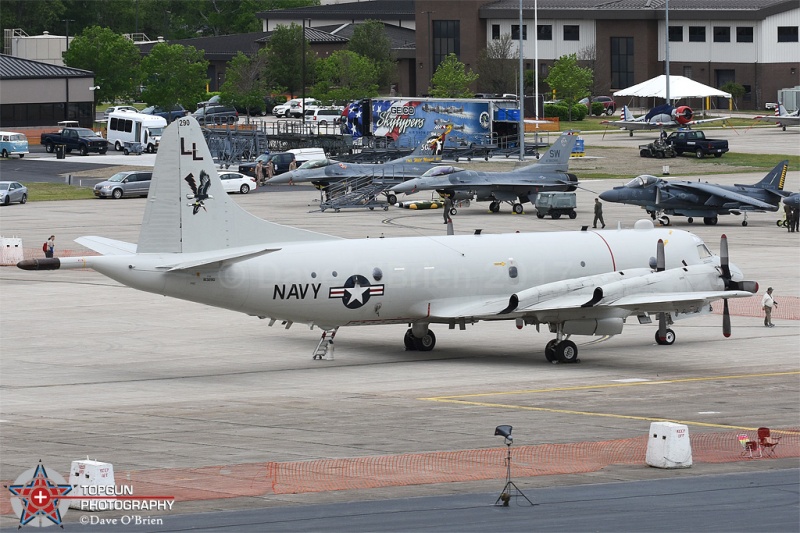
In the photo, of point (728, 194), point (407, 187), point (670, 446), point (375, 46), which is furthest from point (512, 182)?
point (375, 46)

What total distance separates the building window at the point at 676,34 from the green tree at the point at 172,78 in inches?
2085

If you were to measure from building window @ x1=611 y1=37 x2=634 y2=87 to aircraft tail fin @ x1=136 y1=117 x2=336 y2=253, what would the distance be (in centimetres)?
11903

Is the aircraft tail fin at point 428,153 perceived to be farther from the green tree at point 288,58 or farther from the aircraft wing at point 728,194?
the green tree at point 288,58

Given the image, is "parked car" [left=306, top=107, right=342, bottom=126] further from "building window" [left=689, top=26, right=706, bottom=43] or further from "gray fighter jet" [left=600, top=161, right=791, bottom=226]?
"gray fighter jet" [left=600, top=161, right=791, bottom=226]

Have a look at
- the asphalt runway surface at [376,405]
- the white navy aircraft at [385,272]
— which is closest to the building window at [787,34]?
the asphalt runway surface at [376,405]

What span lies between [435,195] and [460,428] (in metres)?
55.4

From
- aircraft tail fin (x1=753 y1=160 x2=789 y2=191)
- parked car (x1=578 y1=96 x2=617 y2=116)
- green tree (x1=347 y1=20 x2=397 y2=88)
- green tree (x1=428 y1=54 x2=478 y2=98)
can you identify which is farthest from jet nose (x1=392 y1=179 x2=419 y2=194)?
green tree (x1=347 y1=20 x2=397 y2=88)

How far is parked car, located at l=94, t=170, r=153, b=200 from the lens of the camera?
81.6 metres

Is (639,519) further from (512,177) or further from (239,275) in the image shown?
(512,177)

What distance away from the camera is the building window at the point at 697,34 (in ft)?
471

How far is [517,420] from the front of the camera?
2778 centimetres

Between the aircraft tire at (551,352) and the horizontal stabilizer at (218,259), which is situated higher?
the horizontal stabilizer at (218,259)

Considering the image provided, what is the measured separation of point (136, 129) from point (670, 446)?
92.2 meters

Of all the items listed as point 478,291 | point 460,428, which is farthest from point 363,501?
point 478,291
